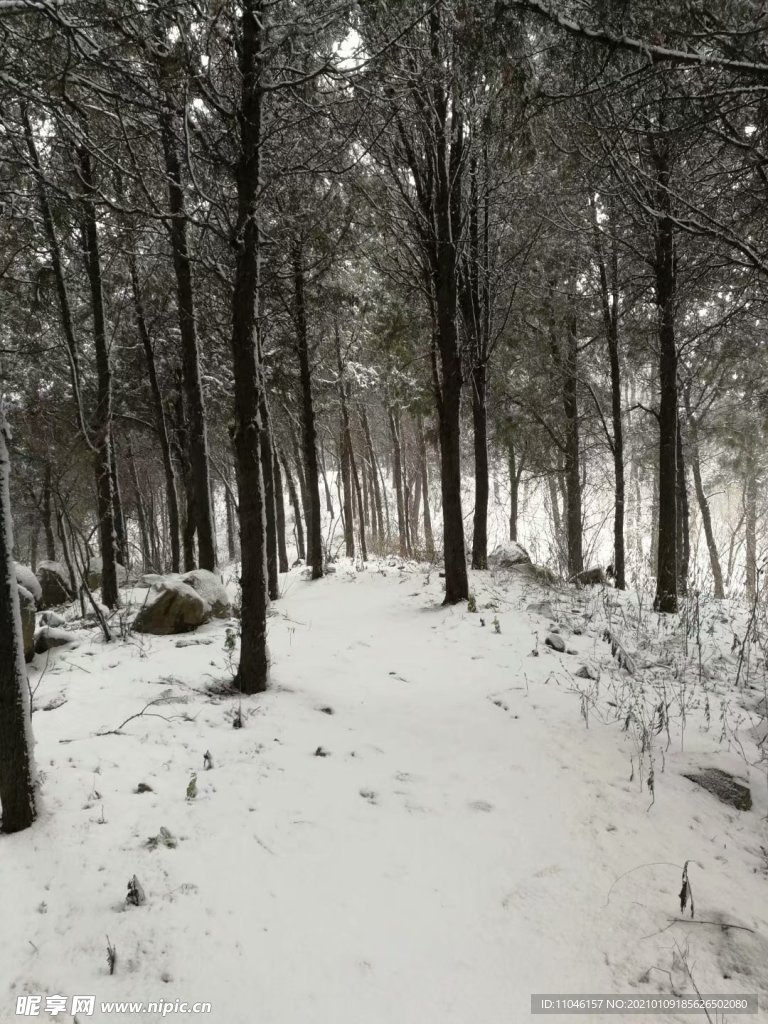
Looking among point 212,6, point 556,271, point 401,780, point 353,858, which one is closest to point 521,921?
point 353,858

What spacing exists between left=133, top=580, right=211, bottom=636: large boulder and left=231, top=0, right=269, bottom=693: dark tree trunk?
2.37 meters

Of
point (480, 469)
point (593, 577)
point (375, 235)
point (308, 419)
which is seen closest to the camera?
point (375, 235)

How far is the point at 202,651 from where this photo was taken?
18.5 ft

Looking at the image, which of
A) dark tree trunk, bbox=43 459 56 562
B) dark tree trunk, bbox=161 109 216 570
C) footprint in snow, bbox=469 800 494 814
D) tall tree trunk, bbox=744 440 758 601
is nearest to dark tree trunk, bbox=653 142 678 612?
footprint in snow, bbox=469 800 494 814

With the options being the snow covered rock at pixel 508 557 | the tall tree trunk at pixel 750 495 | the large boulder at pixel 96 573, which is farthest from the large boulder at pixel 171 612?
the tall tree trunk at pixel 750 495

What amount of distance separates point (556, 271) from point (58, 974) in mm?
12483

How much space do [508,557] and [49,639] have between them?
8.27m

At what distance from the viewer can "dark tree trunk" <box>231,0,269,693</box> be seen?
13.9 feet

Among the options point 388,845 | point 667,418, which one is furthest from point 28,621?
point 667,418

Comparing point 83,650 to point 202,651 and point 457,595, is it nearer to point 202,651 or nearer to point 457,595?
point 202,651

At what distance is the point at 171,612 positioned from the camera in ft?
21.5

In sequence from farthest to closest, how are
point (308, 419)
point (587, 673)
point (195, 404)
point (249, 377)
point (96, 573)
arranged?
1. point (96, 573)
2. point (308, 419)
3. point (195, 404)
4. point (587, 673)
5. point (249, 377)

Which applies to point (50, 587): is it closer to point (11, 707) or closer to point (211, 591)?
point (211, 591)

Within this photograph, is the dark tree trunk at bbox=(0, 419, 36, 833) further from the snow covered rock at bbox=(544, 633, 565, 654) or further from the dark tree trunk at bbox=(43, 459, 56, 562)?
the snow covered rock at bbox=(544, 633, 565, 654)
